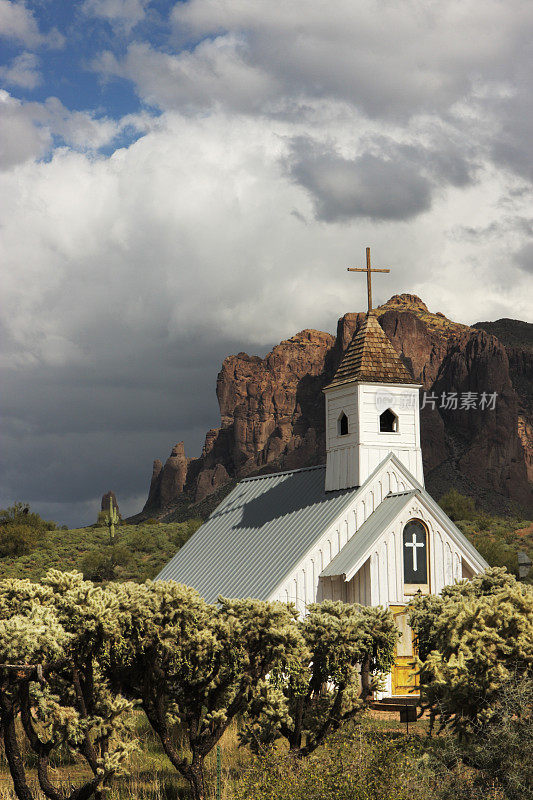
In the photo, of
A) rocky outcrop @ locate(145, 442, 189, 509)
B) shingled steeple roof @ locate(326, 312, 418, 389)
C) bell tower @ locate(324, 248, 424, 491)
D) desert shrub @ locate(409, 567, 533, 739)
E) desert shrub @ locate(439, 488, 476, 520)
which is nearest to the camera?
desert shrub @ locate(409, 567, 533, 739)

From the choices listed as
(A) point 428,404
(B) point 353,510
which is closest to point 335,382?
(B) point 353,510

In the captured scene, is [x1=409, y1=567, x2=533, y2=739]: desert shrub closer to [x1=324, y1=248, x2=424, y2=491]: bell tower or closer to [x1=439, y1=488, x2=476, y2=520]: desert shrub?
[x1=324, y1=248, x2=424, y2=491]: bell tower

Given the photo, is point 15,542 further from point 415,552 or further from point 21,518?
point 415,552

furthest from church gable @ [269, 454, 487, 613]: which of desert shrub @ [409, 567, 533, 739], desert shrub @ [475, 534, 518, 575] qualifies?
desert shrub @ [475, 534, 518, 575]

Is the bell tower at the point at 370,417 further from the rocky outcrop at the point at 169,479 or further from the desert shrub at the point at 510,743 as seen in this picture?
the rocky outcrop at the point at 169,479

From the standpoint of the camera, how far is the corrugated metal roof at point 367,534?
2569 cm

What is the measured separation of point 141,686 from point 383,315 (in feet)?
476

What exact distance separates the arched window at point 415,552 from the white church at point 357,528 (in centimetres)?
3

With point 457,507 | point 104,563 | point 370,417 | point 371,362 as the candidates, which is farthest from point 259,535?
point 457,507

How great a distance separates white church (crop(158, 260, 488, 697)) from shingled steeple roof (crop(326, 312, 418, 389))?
0.12ft

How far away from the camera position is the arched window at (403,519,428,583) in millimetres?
26406

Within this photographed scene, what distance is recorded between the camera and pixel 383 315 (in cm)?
15888

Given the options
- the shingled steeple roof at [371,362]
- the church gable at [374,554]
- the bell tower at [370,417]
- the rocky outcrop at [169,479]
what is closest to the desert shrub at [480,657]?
the church gable at [374,554]

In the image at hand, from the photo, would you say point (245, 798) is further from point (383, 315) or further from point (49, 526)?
point (383, 315)
